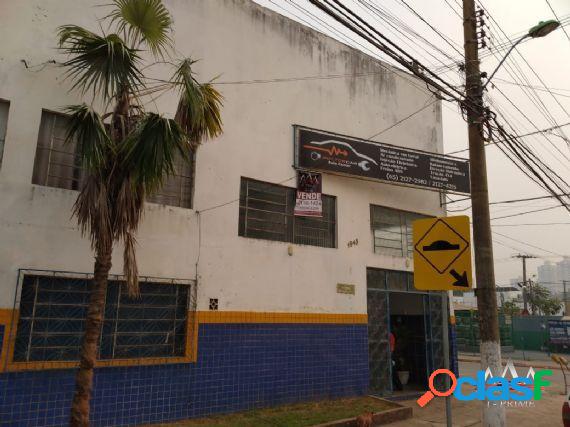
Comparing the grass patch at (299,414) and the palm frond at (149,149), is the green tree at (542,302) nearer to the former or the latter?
the grass patch at (299,414)

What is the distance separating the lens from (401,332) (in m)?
14.1

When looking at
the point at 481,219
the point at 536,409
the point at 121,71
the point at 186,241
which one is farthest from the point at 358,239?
the point at 121,71

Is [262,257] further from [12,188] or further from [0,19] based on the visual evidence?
A: [0,19]

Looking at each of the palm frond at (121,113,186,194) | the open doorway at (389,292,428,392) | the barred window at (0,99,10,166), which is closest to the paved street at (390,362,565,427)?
the open doorway at (389,292,428,392)

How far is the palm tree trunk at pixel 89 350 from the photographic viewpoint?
5594mm

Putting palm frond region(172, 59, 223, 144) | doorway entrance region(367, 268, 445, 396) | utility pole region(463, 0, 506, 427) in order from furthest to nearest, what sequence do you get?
doorway entrance region(367, 268, 445, 396)
utility pole region(463, 0, 506, 427)
palm frond region(172, 59, 223, 144)

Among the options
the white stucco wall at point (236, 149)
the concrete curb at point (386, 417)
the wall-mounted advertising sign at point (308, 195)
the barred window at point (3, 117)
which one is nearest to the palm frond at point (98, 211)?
the white stucco wall at point (236, 149)

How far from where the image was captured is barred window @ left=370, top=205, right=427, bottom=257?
1288 centimetres

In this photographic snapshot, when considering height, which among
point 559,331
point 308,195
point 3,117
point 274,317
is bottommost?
point 559,331

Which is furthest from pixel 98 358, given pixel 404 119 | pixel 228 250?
pixel 404 119

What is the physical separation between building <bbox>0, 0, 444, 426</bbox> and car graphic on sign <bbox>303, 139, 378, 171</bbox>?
0.61m

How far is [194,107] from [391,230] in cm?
815

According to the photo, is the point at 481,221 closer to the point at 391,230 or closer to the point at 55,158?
the point at 391,230

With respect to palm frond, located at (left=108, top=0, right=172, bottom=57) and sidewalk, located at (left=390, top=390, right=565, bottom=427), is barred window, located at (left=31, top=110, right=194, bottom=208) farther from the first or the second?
sidewalk, located at (left=390, top=390, right=565, bottom=427)
